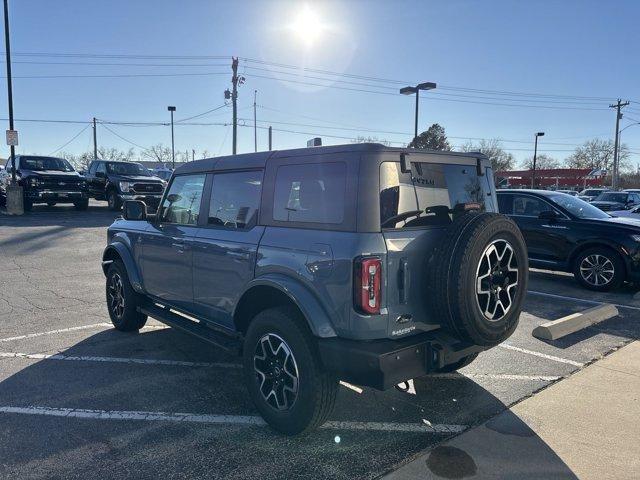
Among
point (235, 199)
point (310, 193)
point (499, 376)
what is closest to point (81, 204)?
point (235, 199)

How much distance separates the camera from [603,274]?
7.68m

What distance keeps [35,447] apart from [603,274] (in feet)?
26.1

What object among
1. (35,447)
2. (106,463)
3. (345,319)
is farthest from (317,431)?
(35,447)

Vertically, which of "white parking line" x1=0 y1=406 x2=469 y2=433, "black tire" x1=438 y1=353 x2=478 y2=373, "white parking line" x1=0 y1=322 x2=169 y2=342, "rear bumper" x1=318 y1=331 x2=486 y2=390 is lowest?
"white parking line" x1=0 y1=406 x2=469 y2=433

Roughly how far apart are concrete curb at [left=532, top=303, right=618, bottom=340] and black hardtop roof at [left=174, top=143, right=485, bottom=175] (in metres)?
2.55

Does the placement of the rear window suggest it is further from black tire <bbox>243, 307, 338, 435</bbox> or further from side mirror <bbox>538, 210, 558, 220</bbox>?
side mirror <bbox>538, 210, 558, 220</bbox>

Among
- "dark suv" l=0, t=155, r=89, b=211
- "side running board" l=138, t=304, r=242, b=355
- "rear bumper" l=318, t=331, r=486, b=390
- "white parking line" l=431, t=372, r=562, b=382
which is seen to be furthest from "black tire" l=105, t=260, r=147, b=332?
"dark suv" l=0, t=155, r=89, b=211

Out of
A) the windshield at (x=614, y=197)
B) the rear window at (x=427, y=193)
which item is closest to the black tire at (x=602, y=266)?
the rear window at (x=427, y=193)

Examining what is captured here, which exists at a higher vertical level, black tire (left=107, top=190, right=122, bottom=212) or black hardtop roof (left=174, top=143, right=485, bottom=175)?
black hardtop roof (left=174, top=143, right=485, bottom=175)

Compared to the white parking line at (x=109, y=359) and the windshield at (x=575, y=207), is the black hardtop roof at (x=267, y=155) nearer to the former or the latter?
the white parking line at (x=109, y=359)

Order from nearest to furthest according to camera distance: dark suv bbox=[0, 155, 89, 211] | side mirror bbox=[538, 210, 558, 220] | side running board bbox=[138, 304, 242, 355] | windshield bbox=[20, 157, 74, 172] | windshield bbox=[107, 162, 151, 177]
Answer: side running board bbox=[138, 304, 242, 355] → side mirror bbox=[538, 210, 558, 220] → dark suv bbox=[0, 155, 89, 211] → windshield bbox=[20, 157, 74, 172] → windshield bbox=[107, 162, 151, 177]

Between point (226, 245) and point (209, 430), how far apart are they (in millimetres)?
1355

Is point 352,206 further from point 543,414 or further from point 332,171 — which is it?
point 543,414

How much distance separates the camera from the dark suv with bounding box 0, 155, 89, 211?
17.6 m
